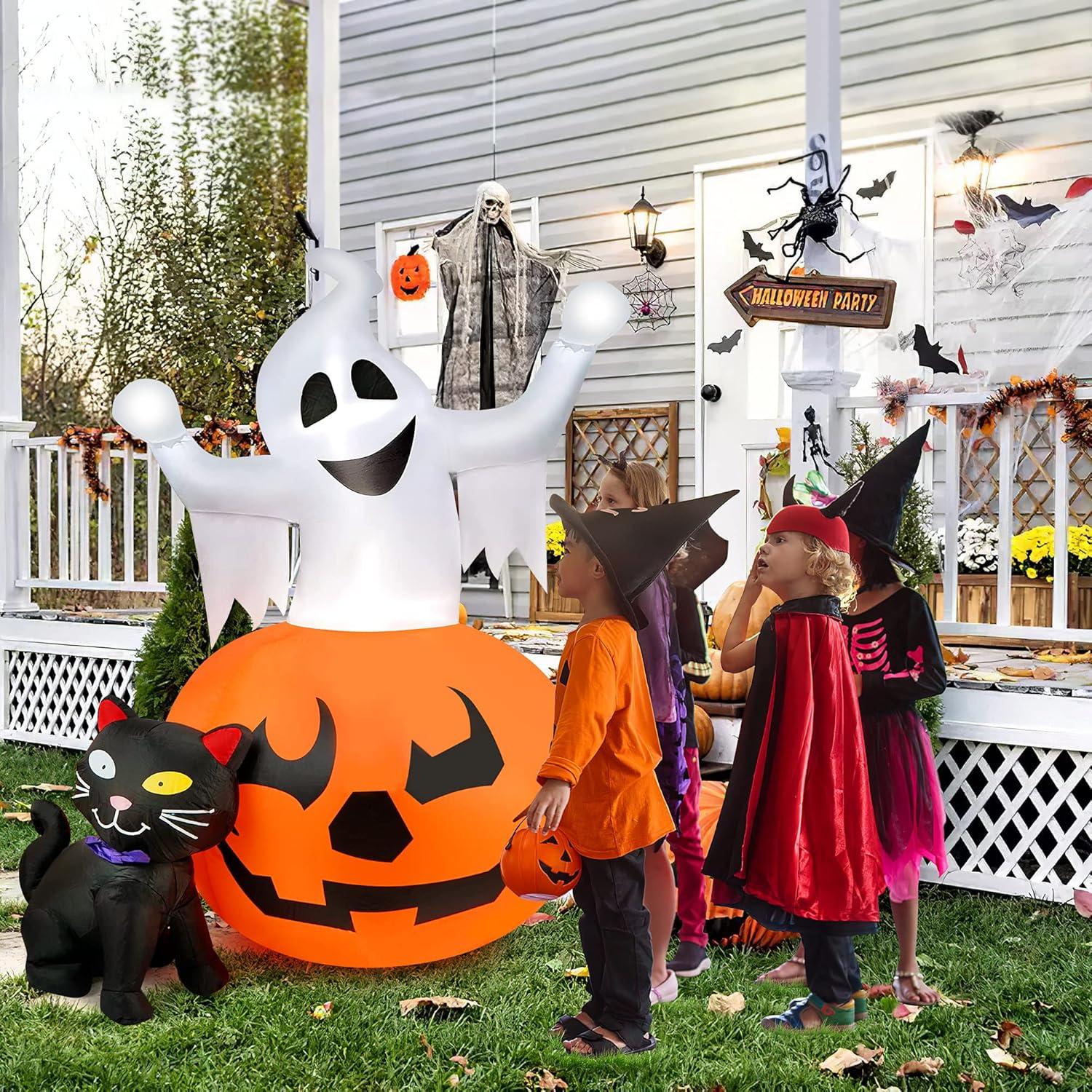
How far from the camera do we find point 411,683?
3182 millimetres

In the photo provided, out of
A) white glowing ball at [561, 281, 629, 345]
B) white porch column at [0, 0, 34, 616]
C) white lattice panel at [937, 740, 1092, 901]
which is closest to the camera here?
white glowing ball at [561, 281, 629, 345]

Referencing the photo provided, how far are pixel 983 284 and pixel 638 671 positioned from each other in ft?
17.7

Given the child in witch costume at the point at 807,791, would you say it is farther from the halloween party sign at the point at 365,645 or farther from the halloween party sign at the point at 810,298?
the halloween party sign at the point at 810,298

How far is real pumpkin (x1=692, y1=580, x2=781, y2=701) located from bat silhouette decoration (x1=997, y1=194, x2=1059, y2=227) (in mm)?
3241

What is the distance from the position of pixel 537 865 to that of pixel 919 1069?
1001 millimetres

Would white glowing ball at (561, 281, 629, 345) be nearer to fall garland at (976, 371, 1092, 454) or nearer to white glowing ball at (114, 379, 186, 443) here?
white glowing ball at (114, 379, 186, 443)

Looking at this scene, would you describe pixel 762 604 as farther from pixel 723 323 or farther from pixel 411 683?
pixel 723 323

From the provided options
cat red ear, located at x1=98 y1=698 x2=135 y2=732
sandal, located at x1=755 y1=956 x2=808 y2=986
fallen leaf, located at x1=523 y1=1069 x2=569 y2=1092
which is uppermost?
cat red ear, located at x1=98 y1=698 x2=135 y2=732

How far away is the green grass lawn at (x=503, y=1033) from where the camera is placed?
272 cm

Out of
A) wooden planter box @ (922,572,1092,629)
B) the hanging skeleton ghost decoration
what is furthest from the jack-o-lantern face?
wooden planter box @ (922,572,1092,629)

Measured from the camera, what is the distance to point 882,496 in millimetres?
3254

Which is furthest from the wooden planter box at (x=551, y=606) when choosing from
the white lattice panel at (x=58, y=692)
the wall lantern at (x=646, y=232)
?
the white lattice panel at (x=58, y=692)

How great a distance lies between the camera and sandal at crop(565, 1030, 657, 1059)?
2727 millimetres

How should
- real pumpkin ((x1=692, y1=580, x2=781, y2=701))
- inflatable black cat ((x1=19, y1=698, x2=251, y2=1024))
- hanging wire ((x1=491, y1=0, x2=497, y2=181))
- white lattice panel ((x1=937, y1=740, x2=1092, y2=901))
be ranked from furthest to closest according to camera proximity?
1. hanging wire ((x1=491, y1=0, x2=497, y2=181))
2. real pumpkin ((x1=692, y1=580, x2=781, y2=701))
3. white lattice panel ((x1=937, y1=740, x2=1092, y2=901))
4. inflatable black cat ((x1=19, y1=698, x2=251, y2=1024))
